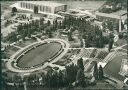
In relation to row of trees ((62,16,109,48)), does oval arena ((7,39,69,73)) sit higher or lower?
lower

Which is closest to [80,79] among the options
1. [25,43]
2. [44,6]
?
[25,43]

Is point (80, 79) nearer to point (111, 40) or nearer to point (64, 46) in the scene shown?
point (64, 46)

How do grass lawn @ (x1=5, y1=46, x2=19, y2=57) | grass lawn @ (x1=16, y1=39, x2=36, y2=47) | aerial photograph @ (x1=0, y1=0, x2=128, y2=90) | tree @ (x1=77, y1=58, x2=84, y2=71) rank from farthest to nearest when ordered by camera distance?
grass lawn @ (x1=16, y1=39, x2=36, y2=47) → grass lawn @ (x1=5, y1=46, x2=19, y2=57) → tree @ (x1=77, y1=58, x2=84, y2=71) → aerial photograph @ (x1=0, y1=0, x2=128, y2=90)

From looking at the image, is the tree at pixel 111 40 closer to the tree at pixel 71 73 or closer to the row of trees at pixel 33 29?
the tree at pixel 71 73

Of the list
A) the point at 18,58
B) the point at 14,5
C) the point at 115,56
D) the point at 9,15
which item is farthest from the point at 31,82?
the point at 14,5

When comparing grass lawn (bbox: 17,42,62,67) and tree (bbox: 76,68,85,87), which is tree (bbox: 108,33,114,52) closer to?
grass lawn (bbox: 17,42,62,67)

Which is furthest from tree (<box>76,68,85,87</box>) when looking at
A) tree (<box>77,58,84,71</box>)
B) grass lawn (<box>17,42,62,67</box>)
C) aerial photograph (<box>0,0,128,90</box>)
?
grass lawn (<box>17,42,62,67</box>)

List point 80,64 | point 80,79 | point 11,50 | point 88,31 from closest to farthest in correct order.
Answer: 1. point 80,79
2. point 80,64
3. point 11,50
4. point 88,31

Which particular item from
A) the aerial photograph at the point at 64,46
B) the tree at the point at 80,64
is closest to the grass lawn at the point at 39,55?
the aerial photograph at the point at 64,46
